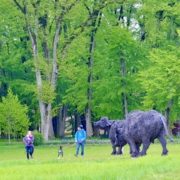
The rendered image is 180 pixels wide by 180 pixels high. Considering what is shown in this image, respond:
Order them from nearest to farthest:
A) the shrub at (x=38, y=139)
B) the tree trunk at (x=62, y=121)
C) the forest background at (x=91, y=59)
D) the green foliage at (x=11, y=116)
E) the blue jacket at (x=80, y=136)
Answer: the blue jacket at (x=80, y=136) < the shrub at (x=38, y=139) < the forest background at (x=91, y=59) < the green foliage at (x=11, y=116) < the tree trunk at (x=62, y=121)

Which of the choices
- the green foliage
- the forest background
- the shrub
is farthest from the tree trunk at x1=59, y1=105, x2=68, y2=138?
the shrub

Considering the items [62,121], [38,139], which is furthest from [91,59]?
[38,139]

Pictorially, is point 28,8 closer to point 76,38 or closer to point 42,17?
point 42,17

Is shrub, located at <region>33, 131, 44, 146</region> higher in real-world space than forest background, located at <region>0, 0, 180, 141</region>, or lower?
lower

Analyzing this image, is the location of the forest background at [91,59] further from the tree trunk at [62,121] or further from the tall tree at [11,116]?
the tree trunk at [62,121]

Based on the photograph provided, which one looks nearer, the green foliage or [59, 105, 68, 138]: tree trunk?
the green foliage

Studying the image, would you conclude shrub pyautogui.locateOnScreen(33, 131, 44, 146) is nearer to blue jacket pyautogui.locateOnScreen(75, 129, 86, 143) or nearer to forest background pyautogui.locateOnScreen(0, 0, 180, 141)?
forest background pyautogui.locateOnScreen(0, 0, 180, 141)

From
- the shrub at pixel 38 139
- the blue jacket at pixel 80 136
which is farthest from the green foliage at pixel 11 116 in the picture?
the blue jacket at pixel 80 136

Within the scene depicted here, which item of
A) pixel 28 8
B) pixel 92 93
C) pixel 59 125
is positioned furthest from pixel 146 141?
pixel 59 125

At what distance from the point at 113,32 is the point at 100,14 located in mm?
6046

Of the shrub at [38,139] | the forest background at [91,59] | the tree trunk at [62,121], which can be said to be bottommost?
the shrub at [38,139]

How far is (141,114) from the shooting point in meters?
18.8

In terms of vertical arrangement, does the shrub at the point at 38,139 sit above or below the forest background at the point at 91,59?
below

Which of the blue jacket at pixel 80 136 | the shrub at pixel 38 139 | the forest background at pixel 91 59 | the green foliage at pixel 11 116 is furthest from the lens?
the green foliage at pixel 11 116
